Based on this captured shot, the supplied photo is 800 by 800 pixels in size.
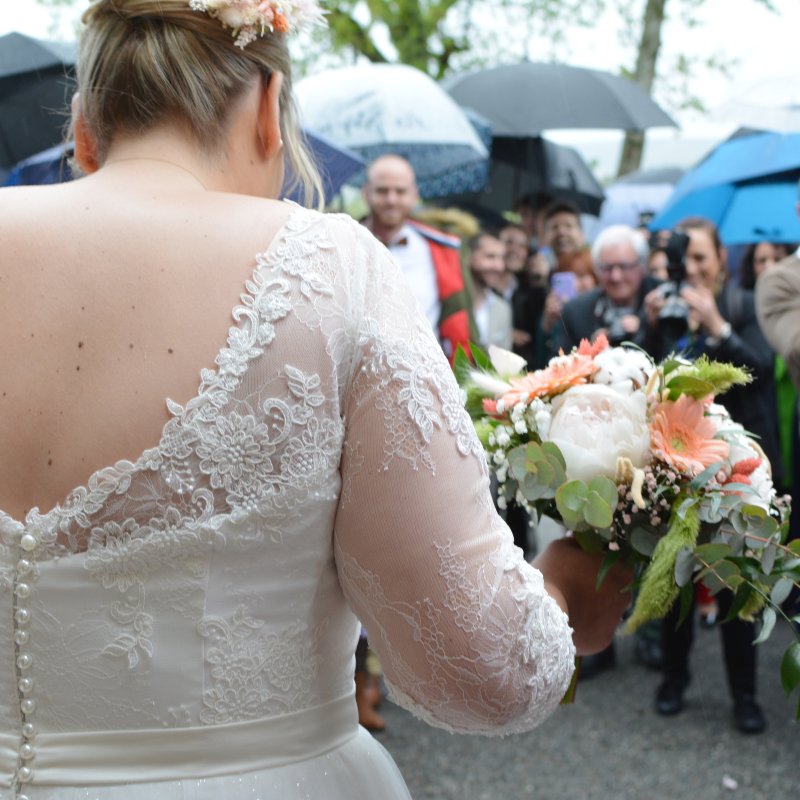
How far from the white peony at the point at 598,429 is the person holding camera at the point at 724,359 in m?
2.94

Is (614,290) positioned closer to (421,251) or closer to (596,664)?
(421,251)

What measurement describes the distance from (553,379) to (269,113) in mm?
706

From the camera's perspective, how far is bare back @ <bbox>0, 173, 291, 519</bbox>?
1384 mm

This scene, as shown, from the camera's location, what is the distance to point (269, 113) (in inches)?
62.5

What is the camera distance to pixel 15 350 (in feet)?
4.60

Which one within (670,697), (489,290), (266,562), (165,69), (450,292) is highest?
(165,69)

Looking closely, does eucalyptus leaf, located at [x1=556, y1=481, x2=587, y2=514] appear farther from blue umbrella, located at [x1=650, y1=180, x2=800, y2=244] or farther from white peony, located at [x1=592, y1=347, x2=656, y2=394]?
blue umbrella, located at [x1=650, y1=180, x2=800, y2=244]

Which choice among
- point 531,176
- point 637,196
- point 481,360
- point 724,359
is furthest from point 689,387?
point 637,196

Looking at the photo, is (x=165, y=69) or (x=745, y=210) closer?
(x=165, y=69)

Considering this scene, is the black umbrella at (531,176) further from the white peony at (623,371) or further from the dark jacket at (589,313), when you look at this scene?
the white peony at (623,371)

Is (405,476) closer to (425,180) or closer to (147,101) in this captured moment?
(147,101)

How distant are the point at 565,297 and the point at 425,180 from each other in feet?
4.55

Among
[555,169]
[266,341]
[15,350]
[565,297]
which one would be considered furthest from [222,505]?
[555,169]

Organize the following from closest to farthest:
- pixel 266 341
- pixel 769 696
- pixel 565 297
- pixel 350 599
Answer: pixel 266 341
pixel 350 599
pixel 769 696
pixel 565 297
